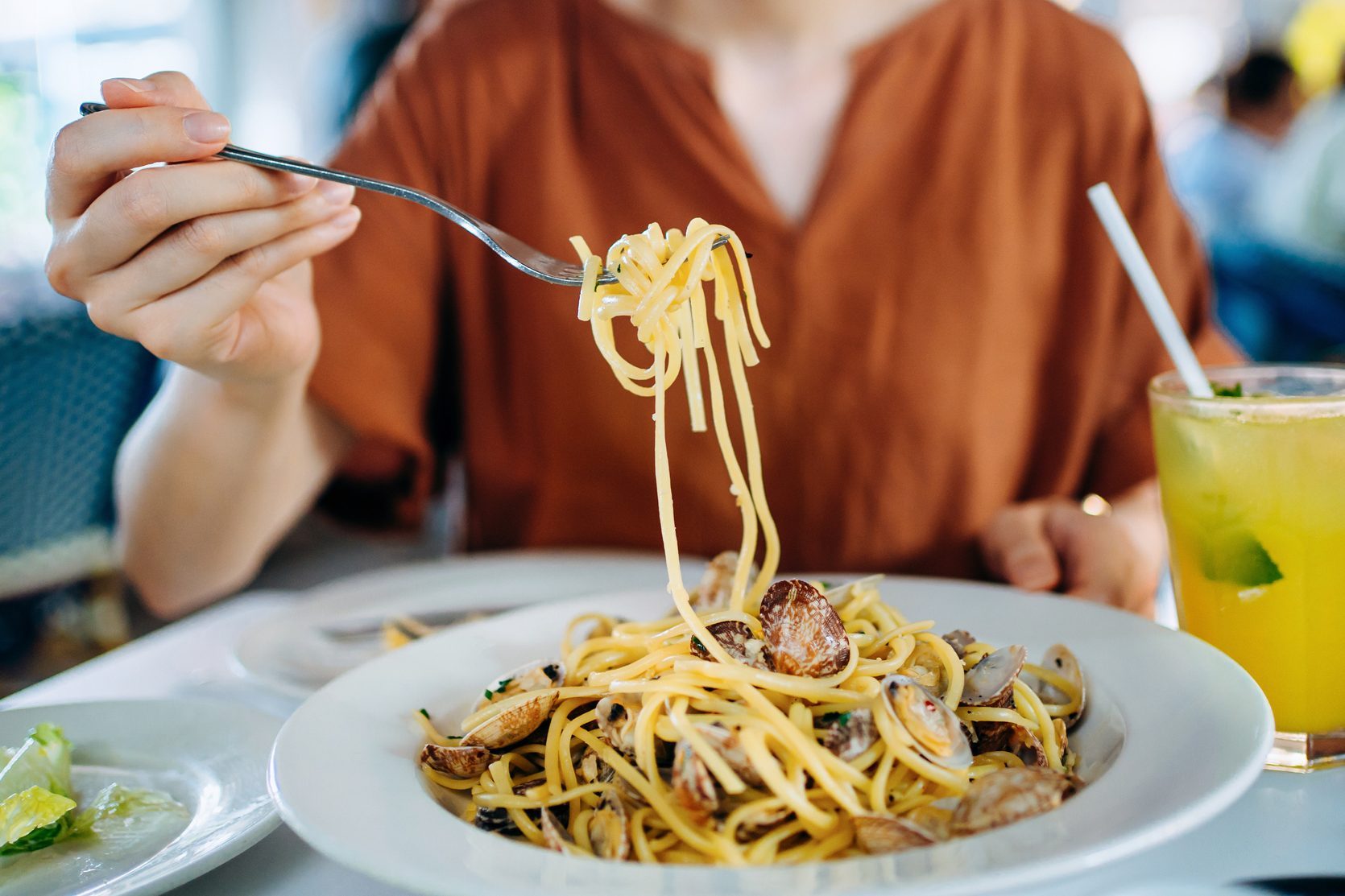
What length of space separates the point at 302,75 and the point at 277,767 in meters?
7.95

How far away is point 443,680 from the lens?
92 centimetres

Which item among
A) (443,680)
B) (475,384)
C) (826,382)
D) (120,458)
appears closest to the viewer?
(443,680)

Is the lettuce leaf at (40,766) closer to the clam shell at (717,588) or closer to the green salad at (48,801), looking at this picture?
the green salad at (48,801)

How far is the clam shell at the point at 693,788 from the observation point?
2.20ft

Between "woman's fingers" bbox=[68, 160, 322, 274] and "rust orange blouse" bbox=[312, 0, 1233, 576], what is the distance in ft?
2.22

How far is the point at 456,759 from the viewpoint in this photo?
771mm

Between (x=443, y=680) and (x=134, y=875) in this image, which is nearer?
(x=134, y=875)

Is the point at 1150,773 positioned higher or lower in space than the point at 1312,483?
lower

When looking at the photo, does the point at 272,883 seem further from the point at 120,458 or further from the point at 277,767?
the point at 120,458

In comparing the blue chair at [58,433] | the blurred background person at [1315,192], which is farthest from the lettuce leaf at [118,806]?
the blurred background person at [1315,192]

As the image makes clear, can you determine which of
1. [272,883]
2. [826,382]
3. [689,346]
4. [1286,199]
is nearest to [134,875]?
[272,883]

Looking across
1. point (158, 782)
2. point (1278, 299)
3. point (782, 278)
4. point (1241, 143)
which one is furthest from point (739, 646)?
point (1241, 143)

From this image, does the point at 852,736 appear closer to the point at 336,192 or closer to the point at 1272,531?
the point at 1272,531

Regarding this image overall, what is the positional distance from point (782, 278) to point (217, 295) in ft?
2.82
